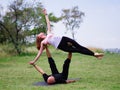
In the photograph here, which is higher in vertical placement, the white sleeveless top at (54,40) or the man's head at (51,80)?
the white sleeveless top at (54,40)

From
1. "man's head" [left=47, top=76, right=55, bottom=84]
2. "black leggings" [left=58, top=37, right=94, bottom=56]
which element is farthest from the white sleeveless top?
"man's head" [left=47, top=76, right=55, bottom=84]

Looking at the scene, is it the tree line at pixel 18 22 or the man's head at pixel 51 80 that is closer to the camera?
the man's head at pixel 51 80

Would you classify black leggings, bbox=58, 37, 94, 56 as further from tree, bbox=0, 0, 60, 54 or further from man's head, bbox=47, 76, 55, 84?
tree, bbox=0, 0, 60, 54

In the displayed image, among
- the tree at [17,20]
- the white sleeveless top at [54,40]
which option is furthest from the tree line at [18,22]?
the white sleeveless top at [54,40]

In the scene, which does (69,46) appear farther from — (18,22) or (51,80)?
(18,22)

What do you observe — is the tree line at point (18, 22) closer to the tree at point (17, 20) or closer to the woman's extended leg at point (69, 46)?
the tree at point (17, 20)

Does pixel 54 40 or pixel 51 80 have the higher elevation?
pixel 54 40

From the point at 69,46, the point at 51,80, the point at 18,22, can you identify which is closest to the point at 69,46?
the point at 69,46

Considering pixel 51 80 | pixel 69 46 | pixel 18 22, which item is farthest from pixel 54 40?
pixel 18 22

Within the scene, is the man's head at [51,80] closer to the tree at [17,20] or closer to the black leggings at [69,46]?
the black leggings at [69,46]

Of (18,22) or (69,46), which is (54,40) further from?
(18,22)

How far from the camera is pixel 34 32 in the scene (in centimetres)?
3469

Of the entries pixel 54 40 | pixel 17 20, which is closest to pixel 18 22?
pixel 17 20

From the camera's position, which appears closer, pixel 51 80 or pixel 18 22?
pixel 51 80
